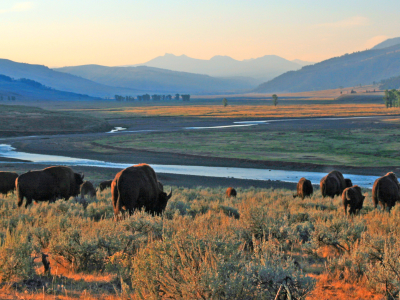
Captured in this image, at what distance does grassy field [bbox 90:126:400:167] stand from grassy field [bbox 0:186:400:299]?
28.8 m

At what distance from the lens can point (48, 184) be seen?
14055 millimetres

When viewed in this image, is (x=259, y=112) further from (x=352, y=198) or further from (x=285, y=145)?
(x=352, y=198)

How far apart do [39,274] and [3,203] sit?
830cm

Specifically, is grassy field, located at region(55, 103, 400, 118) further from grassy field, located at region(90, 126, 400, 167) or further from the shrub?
the shrub

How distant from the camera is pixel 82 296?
5.60 meters

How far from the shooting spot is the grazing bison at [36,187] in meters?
13.5

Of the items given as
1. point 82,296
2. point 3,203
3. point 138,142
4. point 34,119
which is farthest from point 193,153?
point 34,119

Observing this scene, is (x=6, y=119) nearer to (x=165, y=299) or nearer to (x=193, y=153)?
(x=193, y=153)

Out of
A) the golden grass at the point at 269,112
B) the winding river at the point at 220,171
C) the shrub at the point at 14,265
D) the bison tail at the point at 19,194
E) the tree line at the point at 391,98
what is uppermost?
the tree line at the point at 391,98

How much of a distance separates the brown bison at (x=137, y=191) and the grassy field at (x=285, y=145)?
90.2ft

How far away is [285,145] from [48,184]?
1416 inches

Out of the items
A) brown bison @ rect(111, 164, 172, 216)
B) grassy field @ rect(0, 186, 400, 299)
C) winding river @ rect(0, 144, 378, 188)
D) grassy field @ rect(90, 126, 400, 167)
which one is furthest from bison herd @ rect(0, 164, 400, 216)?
grassy field @ rect(90, 126, 400, 167)

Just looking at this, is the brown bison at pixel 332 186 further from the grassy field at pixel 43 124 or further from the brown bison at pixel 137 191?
the grassy field at pixel 43 124

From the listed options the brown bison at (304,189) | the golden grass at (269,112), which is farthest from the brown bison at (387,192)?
the golden grass at (269,112)
